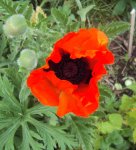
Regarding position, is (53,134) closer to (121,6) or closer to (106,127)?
(106,127)

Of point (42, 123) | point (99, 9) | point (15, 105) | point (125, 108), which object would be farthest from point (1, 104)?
point (99, 9)

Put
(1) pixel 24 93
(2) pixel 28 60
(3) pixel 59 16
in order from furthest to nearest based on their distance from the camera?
(1) pixel 24 93
(3) pixel 59 16
(2) pixel 28 60

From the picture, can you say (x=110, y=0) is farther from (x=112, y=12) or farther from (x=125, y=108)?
(x=125, y=108)

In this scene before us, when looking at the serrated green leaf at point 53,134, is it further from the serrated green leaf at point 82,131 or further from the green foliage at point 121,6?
the green foliage at point 121,6

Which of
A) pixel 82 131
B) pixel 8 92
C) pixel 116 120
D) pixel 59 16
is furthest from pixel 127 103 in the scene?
pixel 59 16

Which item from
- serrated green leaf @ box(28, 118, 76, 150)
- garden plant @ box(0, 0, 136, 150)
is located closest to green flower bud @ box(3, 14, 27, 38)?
garden plant @ box(0, 0, 136, 150)

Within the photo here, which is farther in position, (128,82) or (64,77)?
(128,82)

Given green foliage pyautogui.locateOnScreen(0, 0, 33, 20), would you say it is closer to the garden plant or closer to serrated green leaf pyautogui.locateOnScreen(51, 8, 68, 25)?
the garden plant

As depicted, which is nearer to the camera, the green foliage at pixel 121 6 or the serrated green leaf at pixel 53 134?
the serrated green leaf at pixel 53 134

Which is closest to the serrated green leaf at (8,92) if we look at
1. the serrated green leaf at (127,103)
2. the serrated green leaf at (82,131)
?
the serrated green leaf at (82,131)
